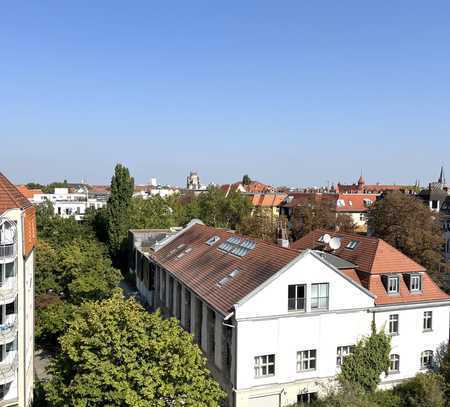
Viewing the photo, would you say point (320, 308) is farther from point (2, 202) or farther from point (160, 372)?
point (2, 202)

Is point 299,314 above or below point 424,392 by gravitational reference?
above

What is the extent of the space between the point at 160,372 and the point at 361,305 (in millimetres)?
13994

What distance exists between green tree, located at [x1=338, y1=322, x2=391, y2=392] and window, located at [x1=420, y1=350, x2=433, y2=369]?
3373mm

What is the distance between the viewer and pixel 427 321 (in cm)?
2839

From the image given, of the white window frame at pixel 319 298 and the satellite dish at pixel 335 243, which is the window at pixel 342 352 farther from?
the satellite dish at pixel 335 243

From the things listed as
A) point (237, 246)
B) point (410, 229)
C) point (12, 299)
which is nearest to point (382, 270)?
point (237, 246)

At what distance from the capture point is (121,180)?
6481 centimetres

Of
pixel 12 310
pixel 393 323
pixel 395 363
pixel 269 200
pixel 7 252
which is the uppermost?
pixel 269 200

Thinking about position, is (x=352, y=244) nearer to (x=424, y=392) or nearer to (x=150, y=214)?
(x=424, y=392)

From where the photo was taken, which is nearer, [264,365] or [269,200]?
[264,365]

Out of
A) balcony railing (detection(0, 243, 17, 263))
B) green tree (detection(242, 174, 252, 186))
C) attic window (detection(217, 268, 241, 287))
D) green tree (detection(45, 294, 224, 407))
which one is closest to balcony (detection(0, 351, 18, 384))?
balcony railing (detection(0, 243, 17, 263))

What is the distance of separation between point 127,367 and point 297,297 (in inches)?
443

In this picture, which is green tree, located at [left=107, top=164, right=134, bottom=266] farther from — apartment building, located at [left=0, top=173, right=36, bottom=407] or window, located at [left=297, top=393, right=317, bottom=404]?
window, located at [left=297, top=393, right=317, bottom=404]

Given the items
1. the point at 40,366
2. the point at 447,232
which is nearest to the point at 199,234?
the point at 40,366
